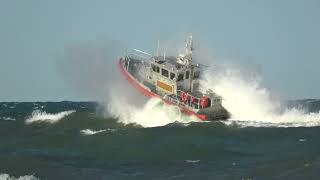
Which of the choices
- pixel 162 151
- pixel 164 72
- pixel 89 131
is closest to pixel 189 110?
pixel 164 72

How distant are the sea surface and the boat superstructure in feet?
6.65

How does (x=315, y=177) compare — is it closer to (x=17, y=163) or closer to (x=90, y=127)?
(x=17, y=163)

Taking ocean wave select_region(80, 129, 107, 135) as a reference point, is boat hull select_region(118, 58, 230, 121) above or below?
above

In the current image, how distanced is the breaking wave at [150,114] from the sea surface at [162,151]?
1251 mm

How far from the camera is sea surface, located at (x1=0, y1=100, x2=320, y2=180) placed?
117ft

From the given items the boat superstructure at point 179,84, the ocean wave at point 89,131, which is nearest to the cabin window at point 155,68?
the boat superstructure at point 179,84

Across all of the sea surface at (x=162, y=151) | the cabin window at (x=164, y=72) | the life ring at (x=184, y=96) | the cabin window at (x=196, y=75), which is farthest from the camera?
the cabin window at (x=196, y=75)

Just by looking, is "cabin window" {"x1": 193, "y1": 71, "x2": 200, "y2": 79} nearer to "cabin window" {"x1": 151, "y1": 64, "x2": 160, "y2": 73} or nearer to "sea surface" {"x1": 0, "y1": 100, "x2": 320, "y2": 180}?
"cabin window" {"x1": 151, "y1": 64, "x2": 160, "y2": 73}

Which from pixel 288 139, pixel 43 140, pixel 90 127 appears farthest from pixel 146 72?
pixel 288 139

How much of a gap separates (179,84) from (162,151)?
1323 centimetres

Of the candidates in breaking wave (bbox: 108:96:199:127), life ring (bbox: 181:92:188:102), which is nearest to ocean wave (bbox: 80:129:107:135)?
breaking wave (bbox: 108:96:199:127)

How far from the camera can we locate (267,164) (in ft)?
121

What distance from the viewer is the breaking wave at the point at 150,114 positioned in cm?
5369

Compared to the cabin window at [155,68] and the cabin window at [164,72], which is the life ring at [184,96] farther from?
the cabin window at [155,68]
